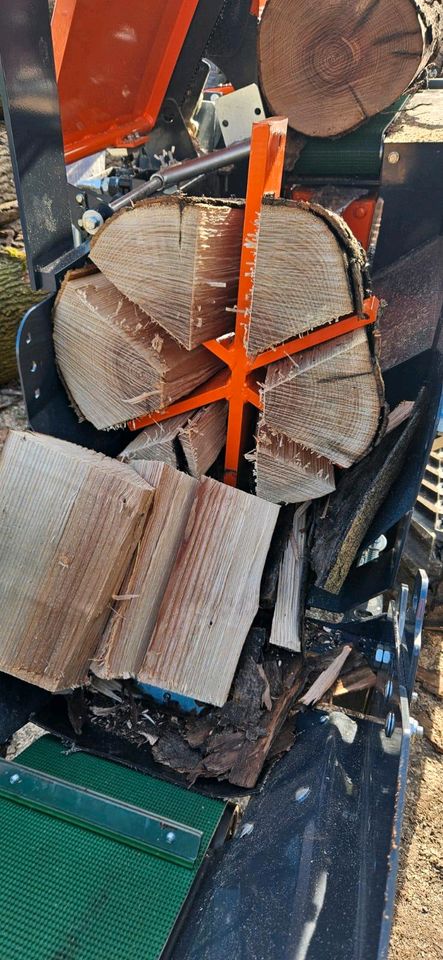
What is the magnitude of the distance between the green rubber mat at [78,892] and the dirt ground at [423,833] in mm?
937

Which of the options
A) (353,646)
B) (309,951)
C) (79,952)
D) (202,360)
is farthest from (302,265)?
(79,952)

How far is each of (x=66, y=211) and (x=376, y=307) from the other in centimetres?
107

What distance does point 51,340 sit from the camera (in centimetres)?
196

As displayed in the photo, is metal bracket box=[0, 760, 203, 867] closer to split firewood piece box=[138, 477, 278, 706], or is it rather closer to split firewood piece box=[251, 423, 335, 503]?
split firewood piece box=[138, 477, 278, 706]

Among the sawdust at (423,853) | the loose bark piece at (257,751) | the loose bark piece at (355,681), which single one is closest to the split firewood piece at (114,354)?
the loose bark piece at (257,751)

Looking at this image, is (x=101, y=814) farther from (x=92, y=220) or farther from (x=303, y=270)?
(x=92, y=220)

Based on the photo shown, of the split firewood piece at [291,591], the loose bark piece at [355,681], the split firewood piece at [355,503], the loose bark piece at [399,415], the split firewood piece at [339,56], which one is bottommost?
the loose bark piece at [355,681]

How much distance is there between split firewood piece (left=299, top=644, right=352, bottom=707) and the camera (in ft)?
6.54

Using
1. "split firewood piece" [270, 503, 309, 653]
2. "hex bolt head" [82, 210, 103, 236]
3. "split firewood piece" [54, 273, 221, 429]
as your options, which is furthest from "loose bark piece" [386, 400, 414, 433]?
"hex bolt head" [82, 210, 103, 236]

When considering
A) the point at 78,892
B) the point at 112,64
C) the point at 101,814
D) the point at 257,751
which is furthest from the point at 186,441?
the point at 112,64

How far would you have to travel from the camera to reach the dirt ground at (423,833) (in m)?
2.20

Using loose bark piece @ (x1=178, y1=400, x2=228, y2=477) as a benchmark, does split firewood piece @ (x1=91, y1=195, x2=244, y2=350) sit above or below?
above

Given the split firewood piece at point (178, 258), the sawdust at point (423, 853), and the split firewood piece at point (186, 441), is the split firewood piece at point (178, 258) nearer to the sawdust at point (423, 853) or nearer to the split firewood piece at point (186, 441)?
the split firewood piece at point (186, 441)

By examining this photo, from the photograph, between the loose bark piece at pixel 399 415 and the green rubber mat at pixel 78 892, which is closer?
the green rubber mat at pixel 78 892
